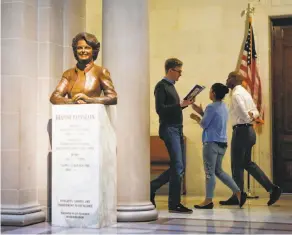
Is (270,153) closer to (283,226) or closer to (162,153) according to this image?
(162,153)

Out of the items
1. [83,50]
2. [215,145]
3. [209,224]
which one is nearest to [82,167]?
[83,50]

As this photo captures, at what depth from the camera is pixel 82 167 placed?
21.4 feet

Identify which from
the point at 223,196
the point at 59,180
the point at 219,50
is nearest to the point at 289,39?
the point at 219,50

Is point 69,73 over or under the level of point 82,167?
over

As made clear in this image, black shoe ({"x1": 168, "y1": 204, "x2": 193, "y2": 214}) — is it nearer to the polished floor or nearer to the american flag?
the polished floor

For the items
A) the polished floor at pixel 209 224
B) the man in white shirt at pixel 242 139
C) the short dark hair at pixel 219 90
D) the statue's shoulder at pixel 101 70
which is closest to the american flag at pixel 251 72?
the man in white shirt at pixel 242 139

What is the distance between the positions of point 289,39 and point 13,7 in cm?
559

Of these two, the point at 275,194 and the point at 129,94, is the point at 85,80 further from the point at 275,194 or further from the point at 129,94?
the point at 275,194

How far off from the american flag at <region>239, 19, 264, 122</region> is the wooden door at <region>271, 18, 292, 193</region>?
44cm

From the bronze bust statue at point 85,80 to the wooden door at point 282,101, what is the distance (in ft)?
16.0

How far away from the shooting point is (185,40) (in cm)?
1101

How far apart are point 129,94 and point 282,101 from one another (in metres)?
4.54

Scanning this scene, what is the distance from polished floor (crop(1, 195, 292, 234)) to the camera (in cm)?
643

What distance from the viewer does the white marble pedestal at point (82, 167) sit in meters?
6.49
